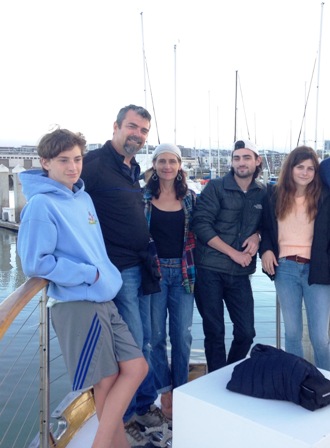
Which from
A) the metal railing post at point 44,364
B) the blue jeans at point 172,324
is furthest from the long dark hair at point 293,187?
the metal railing post at point 44,364

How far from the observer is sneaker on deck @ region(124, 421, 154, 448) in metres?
2.85

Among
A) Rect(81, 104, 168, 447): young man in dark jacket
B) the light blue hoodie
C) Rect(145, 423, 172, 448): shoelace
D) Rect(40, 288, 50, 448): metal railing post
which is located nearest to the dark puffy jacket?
Rect(81, 104, 168, 447): young man in dark jacket

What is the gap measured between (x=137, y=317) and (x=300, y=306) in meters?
1.01

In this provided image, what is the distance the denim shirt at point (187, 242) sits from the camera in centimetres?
306

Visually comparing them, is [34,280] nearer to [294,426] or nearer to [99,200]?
[99,200]

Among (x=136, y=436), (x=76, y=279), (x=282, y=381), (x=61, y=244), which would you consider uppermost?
(x=61, y=244)

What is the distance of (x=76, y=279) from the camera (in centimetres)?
219

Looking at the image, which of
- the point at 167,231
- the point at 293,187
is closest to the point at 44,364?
the point at 167,231

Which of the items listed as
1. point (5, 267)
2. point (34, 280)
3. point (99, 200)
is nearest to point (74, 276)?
point (34, 280)

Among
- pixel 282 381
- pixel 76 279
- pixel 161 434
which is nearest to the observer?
pixel 282 381

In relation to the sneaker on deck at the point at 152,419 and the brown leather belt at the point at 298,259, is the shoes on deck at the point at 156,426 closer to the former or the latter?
the sneaker on deck at the point at 152,419

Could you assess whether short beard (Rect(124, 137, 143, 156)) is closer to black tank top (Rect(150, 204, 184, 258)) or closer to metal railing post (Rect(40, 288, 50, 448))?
→ black tank top (Rect(150, 204, 184, 258))

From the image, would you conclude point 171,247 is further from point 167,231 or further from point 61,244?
point 61,244

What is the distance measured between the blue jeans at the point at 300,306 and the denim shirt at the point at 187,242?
53 cm
